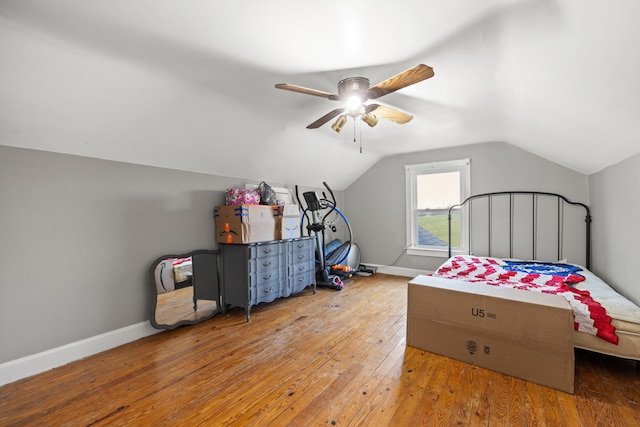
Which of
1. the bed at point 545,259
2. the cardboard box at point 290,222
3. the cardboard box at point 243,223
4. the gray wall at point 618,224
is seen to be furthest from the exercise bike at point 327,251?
the gray wall at point 618,224

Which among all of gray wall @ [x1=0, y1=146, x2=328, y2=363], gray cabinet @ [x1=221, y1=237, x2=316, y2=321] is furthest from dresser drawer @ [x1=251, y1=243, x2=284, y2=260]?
gray wall @ [x1=0, y1=146, x2=328, y2=363]

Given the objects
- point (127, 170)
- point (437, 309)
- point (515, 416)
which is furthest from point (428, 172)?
point (127, 170)

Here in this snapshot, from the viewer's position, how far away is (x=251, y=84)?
7.00 ft

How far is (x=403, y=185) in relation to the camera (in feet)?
15.5

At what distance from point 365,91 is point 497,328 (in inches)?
78.1

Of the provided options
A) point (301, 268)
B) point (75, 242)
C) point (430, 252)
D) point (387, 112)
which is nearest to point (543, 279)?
point (430, 252)

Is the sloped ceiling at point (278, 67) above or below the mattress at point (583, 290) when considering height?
above

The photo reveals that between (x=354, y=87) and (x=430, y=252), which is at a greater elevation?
(x=354, y=87)

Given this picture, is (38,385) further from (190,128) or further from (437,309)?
(437,309)

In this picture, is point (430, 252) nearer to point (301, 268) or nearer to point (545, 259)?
point (545, 259)

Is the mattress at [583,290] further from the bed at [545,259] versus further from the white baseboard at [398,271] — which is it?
the white baseboard at [398,271]

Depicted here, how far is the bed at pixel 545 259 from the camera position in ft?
6.01

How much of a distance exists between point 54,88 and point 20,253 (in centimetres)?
121

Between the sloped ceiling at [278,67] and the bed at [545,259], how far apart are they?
3.35 ft
